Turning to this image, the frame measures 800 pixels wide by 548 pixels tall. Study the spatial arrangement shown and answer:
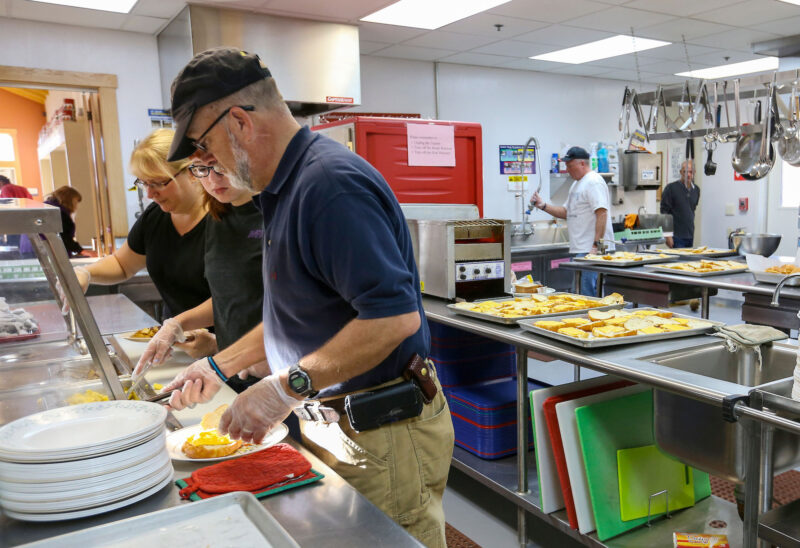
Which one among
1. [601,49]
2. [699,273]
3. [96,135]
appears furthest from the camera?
[601,49]

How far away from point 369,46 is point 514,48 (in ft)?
4.90

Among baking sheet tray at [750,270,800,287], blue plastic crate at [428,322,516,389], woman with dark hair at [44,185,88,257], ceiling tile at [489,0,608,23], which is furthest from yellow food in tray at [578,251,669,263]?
woman with dark hair at [44,185,88,257]

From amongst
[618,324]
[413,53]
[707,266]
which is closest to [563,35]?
[413,53]

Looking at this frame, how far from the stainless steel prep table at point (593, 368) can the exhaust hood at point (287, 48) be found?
2899 millimetres

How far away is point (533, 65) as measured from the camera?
7.14m

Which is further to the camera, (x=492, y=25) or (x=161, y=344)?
(x=492, y=25)

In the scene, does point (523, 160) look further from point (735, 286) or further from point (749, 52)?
point (735, 286)

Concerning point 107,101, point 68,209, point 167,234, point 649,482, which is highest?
point 107,101

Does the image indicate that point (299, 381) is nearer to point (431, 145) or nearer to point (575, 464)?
point (575, 464)

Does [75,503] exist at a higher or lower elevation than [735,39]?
lower

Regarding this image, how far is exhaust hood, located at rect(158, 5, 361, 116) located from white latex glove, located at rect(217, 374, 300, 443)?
13.0ft

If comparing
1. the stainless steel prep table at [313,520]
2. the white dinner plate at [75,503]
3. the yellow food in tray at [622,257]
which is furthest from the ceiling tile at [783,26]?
the white dinner plate at [75,503]

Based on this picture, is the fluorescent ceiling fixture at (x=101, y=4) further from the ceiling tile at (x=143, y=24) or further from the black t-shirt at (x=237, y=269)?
the black t-shirt at (x=237, y=269)

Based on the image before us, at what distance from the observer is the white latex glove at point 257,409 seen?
1.20 meters
